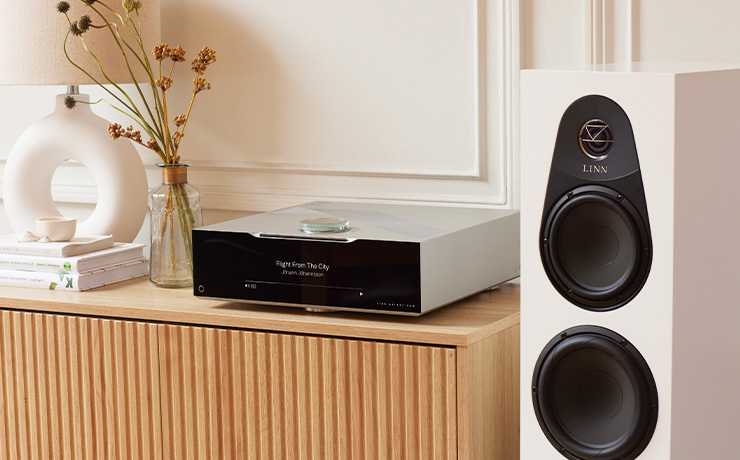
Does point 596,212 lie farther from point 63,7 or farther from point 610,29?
point 63,7

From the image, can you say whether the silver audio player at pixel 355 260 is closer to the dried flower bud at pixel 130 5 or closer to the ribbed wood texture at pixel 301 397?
the ribbed wood texture at pixel 301 397

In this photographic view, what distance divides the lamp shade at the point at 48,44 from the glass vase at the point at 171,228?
0.24 metres

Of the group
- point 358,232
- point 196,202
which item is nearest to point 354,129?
point 196,202

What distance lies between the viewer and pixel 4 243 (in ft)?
5.51

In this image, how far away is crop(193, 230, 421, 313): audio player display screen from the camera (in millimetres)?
1301

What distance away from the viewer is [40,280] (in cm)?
162

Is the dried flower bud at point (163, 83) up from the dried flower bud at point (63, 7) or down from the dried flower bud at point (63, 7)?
down

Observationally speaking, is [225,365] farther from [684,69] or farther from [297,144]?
[684,69]

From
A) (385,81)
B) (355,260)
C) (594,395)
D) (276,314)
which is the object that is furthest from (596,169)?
(385,81)

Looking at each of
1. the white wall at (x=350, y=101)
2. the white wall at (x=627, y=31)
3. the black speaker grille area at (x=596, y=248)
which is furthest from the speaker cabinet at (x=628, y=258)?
the white wall at (x=350, y=101)

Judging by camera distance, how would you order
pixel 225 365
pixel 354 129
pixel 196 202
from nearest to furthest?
pixel 225 365, pixel 196 202, pixel 354 129

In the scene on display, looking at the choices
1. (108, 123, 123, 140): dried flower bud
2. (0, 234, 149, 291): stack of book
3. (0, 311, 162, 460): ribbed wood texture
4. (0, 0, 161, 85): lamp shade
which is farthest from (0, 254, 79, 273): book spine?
(0, 0, 161, 85): lamp shade

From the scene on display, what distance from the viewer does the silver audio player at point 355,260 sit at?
1305 millimetres

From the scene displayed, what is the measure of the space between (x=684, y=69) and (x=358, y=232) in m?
0.50
